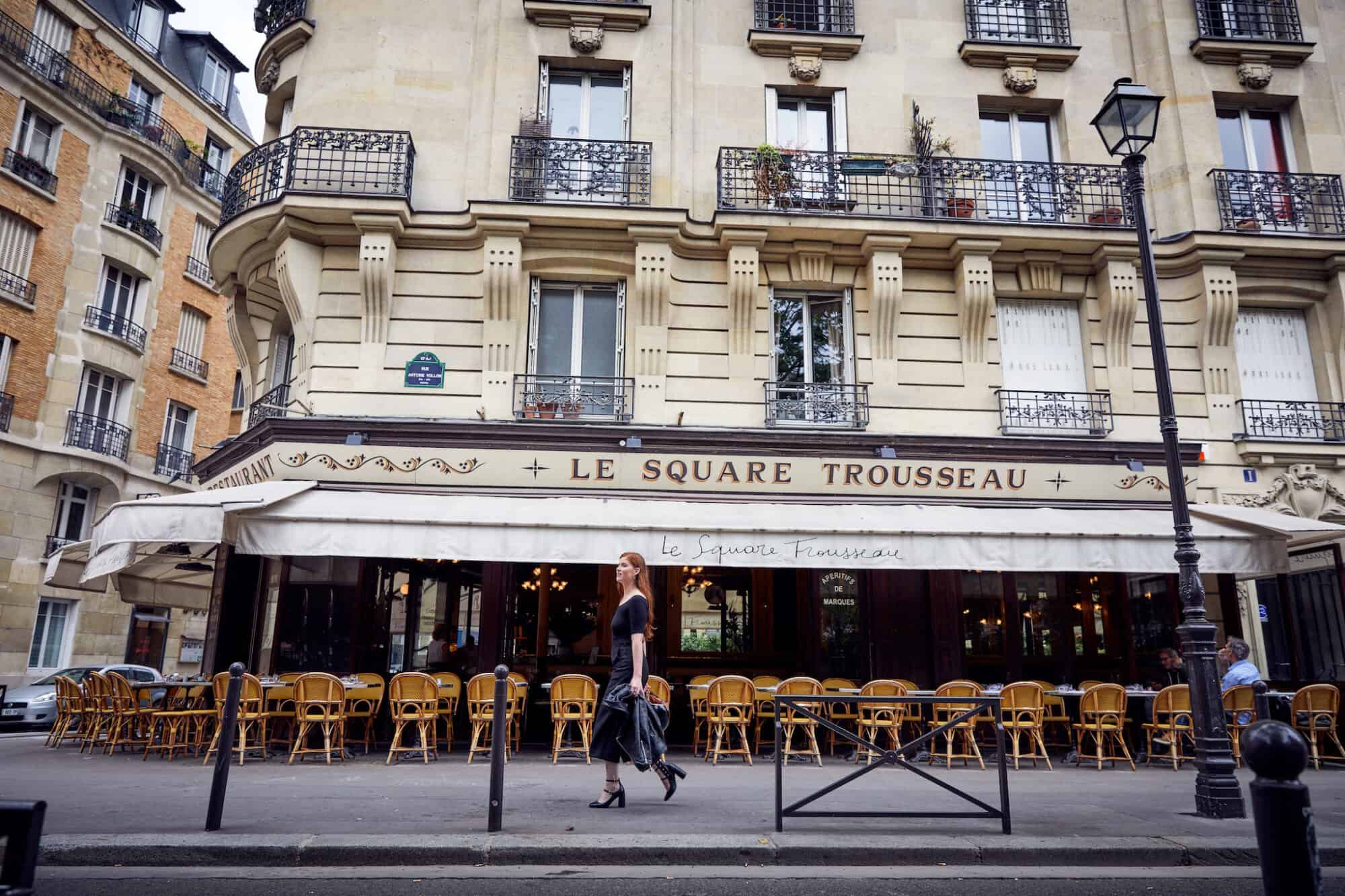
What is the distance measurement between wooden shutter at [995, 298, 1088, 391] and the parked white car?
1570 cm

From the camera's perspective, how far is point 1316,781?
8.77 m

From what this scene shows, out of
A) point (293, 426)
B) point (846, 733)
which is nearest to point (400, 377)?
point (293, 426)

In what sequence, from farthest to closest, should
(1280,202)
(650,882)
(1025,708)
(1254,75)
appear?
(1254,75) < (1280,202) < (1025,708) < (650,882)

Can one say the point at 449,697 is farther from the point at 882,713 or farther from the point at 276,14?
the point at 276,14

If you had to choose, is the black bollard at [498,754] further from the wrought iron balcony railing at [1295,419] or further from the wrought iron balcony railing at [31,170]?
the wrought iron balcony railing at [31,170]

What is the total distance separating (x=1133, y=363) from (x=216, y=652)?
42.8 feet

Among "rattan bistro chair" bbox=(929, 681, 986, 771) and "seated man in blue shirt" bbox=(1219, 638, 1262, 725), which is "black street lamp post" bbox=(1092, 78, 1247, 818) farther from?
"seated man in blue shirt" bbox=(1219, 638, 1262, 725)

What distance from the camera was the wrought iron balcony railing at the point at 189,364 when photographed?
25375mm

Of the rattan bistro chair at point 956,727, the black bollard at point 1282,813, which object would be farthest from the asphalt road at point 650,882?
the rattan bistro chair at point 956,727

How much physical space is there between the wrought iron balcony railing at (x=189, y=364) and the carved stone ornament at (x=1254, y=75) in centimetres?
2569

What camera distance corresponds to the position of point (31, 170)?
843 inches

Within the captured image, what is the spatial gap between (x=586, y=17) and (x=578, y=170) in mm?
2507

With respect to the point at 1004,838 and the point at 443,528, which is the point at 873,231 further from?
the point at 1004,838

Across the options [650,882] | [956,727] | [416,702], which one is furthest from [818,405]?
[650,882]
